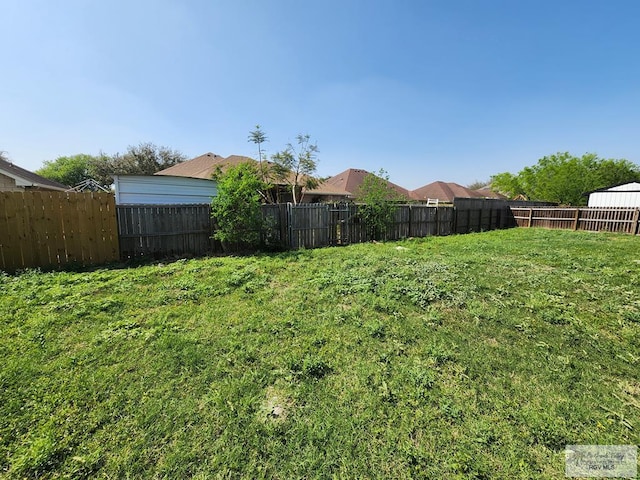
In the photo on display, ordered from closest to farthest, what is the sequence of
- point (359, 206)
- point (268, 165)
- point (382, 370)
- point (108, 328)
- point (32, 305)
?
point (382, 370)
point (108, 328)
point (32, 305)
point (359, 206)
point (268, 165)

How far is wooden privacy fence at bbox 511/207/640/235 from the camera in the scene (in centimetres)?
1230

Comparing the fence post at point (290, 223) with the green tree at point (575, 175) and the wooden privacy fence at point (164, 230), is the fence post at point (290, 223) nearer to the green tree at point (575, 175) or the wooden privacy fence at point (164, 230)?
the wooden privacy fence at point (164, 230)

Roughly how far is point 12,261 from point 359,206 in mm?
9257

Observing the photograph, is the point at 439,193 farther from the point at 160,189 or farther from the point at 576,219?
the point at 160,189

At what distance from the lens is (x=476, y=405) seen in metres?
2.20

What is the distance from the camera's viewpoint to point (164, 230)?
707 centimetres

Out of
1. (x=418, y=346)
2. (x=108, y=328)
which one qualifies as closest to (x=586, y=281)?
(x=418, y=346)

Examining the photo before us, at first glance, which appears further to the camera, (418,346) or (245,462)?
(418,346)

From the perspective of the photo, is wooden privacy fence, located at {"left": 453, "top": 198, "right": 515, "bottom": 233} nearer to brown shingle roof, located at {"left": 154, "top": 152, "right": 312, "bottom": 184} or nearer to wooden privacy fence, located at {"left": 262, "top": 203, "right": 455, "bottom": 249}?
wooden privacy fence, located at {"left": 262, "top": 203, "right": 455, "bottom": 249}

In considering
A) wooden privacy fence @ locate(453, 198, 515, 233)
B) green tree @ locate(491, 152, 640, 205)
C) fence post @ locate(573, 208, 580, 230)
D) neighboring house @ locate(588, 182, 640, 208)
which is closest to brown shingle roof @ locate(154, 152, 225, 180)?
wooden privacy fence @ locate(453, 198, 515, 233)

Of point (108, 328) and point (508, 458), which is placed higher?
point (108, 328)

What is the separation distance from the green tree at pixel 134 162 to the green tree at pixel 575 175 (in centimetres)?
4256

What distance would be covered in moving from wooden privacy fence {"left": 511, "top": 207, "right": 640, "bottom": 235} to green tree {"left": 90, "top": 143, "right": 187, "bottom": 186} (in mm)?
31407

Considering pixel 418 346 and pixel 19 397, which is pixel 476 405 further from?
pixel 19 397
